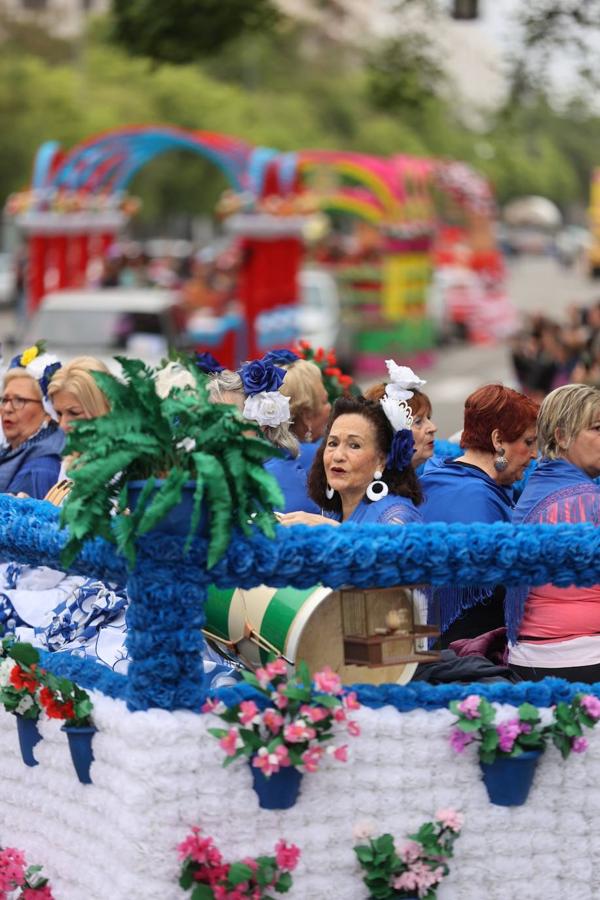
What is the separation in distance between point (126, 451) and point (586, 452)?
153cm

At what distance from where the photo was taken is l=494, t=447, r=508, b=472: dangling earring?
17.6ft

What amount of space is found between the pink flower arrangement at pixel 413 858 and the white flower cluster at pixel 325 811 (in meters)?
0.03

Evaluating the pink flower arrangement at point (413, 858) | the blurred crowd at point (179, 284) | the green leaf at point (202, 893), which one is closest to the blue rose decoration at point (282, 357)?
the pink flower arrangement at point (413, 858)

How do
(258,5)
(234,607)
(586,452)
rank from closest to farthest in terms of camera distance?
(234,607) < (586,452) < (258,5)

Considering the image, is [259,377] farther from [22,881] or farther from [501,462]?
[22,881]

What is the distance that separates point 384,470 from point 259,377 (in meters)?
1.03

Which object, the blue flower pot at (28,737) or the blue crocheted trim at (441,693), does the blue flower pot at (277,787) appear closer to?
the blue crocheted trim at (441,693)

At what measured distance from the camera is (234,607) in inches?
171

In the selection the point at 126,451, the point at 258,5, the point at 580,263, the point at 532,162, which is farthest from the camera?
the point at 532,162

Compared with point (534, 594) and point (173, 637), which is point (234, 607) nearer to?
point (173, 637)

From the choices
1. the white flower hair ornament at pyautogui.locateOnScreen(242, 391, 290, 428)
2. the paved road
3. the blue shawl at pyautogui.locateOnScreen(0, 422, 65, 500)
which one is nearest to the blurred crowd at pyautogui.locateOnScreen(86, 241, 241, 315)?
the paved road

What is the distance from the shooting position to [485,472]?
5.36 metres

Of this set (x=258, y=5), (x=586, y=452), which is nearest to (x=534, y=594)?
(x=586, y=452)

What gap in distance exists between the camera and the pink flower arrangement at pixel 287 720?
3822 mm
